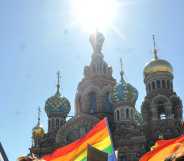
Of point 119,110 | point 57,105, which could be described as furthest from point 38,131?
point 119,110

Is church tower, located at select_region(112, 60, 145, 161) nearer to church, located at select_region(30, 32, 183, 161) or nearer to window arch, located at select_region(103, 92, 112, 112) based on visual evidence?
church, located at select_region(30, 32, 183, 161)

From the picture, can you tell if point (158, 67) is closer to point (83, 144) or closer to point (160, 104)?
point (160, 104)

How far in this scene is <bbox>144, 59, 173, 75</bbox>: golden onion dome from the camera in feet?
111

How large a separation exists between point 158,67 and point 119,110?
4.88 meters

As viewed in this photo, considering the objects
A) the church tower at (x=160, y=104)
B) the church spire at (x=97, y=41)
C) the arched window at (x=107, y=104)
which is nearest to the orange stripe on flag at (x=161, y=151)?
the church tower at (x=160, y=104)

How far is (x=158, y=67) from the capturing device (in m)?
33.8

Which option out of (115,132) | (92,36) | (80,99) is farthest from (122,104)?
(92,36)

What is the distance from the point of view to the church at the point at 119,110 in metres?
30.5

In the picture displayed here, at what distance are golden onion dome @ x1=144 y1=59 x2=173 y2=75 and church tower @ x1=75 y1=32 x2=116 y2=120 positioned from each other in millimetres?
3519

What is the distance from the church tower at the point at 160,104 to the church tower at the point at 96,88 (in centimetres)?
320

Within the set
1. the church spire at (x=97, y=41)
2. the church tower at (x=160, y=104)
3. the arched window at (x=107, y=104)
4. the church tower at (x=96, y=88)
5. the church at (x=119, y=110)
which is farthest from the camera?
the church spire at (x=97, y=41)

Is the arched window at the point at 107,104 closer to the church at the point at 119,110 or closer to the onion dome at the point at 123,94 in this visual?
the church at the point at 119,110

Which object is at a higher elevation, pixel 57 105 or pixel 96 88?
pixel 96 88

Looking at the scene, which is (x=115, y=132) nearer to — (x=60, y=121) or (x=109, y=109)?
(x=109, y=109)
